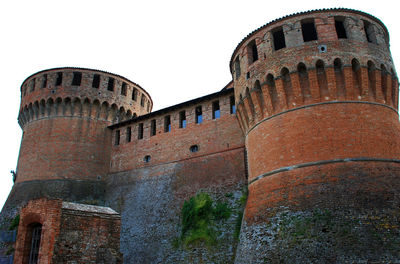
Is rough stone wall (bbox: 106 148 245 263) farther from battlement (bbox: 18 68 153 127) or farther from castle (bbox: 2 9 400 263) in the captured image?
battlement (bbox: 18 68 153 127)

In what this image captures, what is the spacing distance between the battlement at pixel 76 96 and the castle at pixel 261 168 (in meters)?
2.42

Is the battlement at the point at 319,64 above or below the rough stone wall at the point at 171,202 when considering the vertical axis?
above

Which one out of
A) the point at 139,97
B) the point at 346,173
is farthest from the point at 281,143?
the point at 139,97

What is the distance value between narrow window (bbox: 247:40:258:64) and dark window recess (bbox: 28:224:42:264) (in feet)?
39.0

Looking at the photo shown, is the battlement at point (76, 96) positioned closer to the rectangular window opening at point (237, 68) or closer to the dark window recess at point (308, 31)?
the rectangular window opening at point (237, 68)

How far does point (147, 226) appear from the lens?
1931 centimetres

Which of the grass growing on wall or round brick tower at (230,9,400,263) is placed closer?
round brick tower at (230,9,400,263)

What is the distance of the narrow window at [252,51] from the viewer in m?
16.5

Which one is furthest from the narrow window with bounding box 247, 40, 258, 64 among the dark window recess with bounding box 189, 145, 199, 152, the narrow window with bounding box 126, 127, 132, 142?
the narrow window with bounding box 126, 127, 132, 142

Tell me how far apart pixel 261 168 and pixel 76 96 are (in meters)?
16.2

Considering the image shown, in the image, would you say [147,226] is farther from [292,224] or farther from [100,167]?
[292,224]

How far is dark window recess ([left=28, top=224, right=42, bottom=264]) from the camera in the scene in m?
11.8

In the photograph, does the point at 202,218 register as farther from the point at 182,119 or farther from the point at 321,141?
the point at 321,141

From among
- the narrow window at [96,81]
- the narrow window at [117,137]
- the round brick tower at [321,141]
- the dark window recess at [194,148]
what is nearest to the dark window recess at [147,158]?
the dark window recess at [194,148]
